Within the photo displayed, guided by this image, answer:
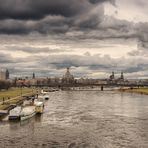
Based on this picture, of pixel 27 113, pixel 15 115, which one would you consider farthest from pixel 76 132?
pixel 27 113

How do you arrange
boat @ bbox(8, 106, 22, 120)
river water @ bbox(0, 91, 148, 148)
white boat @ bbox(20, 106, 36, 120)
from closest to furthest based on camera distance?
river water @ bbox(0, 91, 148, 148)
boat @ bbox(8, 106, 22, 120)
white boat @ bbox(20, 106, 36, 120)

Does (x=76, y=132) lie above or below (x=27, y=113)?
below

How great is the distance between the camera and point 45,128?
263ft

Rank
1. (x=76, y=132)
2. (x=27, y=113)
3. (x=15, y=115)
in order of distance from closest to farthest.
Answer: (x=76, y=132) < (x=15, y=115) < (x=27, y=113)

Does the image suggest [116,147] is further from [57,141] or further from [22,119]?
[22,119]

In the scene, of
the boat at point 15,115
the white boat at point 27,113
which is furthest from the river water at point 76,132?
the boat at point 15,115

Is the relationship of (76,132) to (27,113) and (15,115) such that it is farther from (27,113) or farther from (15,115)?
(27,113)

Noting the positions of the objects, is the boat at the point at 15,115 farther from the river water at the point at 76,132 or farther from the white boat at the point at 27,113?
the river water at the point at 76,132

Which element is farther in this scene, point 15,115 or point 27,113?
point 27,113

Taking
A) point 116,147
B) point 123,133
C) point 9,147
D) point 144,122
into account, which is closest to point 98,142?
point 116,147

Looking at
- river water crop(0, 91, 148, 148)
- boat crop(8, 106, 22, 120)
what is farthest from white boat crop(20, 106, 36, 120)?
river water crop(0, 91, 148, 148)

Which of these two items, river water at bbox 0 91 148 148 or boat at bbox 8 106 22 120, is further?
boat at bbox 8 106 22 120

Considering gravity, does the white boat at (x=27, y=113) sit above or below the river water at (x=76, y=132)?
above

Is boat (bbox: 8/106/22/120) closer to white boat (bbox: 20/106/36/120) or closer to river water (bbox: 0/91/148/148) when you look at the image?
white boat (bbox: 20/106/36/120)
